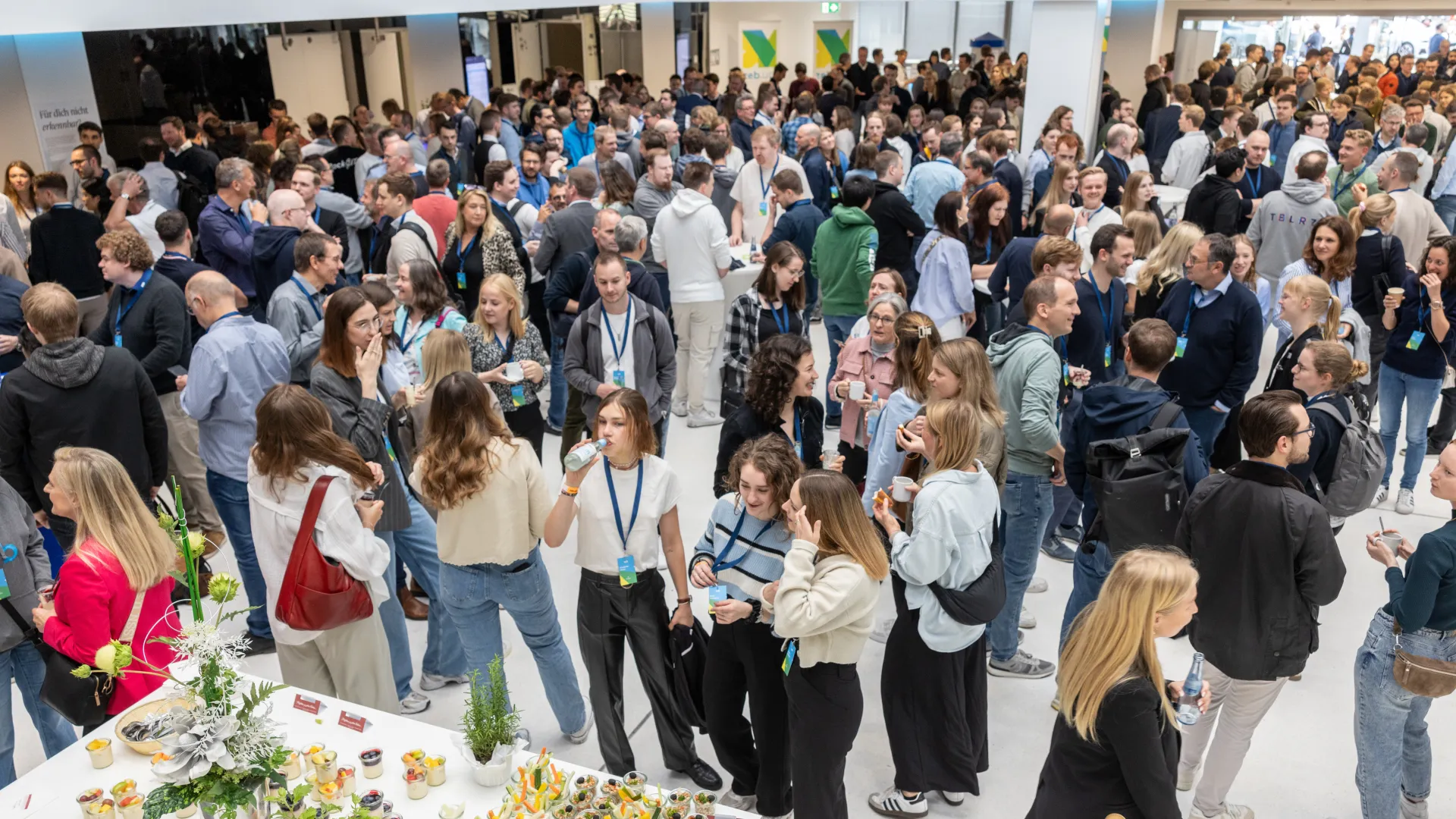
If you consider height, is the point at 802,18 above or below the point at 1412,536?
above

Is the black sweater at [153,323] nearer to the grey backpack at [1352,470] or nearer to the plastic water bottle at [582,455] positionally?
the plastic water bottle at [582,455]

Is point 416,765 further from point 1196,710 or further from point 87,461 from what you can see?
point 1196,710

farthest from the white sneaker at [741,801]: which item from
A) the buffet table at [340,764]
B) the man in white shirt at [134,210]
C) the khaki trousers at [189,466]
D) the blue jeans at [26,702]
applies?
the man in white shirt at [134,210]

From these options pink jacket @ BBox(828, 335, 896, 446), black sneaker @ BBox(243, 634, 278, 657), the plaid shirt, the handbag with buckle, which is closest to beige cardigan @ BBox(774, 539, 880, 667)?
the handbag with buckle

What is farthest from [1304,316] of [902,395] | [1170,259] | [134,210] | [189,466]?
[134,210]

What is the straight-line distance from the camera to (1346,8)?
17.2m

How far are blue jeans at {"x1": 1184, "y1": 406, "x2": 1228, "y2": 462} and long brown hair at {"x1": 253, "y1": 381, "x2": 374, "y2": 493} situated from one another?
13.0 feet

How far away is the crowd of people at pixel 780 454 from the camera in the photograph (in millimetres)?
3059

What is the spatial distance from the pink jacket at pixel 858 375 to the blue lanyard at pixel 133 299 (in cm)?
328

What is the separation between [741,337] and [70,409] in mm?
2933

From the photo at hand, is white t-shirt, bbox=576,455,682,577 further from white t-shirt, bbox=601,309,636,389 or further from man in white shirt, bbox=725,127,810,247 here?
man in white shirt, bbox=725,127,810,247

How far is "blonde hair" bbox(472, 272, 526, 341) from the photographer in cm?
466

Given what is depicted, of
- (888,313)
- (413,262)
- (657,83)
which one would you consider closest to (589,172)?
(413,262)

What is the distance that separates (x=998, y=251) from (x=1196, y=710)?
4538mm
